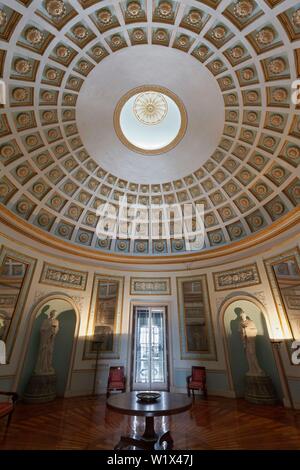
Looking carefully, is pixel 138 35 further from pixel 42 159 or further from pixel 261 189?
pixel 261 189

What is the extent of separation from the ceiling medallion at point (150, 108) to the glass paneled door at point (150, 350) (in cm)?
1039

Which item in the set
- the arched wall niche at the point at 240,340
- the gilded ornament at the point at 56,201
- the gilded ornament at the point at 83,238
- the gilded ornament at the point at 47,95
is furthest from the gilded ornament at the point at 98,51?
the arched wall niche at the point at 240,340

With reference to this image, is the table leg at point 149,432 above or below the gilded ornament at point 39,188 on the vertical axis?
below

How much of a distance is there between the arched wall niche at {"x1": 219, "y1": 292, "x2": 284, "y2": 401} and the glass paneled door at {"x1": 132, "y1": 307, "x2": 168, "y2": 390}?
3.30 m

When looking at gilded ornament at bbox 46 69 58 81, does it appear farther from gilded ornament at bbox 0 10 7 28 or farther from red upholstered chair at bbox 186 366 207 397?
red upholstered chair at bbox 186 366 207 397

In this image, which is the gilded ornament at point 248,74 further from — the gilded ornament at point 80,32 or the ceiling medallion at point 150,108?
the gilded ornament at point 80,32

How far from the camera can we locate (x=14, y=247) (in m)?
10.4

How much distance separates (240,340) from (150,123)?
39.4 feet

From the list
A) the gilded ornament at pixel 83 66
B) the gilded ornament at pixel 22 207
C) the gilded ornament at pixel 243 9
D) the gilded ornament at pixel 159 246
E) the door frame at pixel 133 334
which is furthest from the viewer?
the gilded ornament at pixel 159 246

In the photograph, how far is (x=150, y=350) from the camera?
42.0 feet

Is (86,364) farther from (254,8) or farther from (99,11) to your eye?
(254,8)

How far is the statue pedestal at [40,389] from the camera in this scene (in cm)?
931

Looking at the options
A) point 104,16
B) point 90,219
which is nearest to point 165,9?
point 104,16
